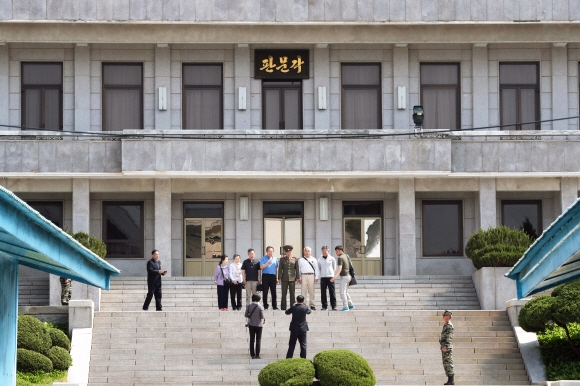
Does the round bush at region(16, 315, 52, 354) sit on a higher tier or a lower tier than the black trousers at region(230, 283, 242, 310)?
lower

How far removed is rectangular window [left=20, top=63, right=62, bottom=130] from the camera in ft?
125

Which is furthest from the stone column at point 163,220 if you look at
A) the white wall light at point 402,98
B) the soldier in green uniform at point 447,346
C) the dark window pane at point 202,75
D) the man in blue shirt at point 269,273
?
the soldier in green uniform at point 447,346

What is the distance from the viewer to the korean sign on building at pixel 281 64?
38.3 meters

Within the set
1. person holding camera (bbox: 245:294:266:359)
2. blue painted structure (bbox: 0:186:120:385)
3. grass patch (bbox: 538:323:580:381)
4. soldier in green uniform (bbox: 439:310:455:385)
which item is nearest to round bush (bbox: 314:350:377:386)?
soldier in green uniform (bbox: 439:310:455:385)

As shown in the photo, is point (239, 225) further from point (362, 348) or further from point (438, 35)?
point (362, 348)

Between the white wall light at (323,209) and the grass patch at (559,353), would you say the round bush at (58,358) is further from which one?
the white wall light at (323,209)

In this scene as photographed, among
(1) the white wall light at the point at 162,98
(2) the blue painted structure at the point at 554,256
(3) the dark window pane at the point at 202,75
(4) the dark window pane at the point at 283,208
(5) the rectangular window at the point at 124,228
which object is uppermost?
(3) the dark window pane at the point at 202,75

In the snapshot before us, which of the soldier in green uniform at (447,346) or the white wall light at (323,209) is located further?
the white wall light at (323,209)

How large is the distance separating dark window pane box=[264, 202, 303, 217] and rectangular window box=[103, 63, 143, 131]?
4.46 meters

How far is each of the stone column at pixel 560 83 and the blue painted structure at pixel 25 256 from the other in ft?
81.3

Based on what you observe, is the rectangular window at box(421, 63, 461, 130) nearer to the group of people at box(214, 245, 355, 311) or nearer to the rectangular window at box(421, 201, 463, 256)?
the rectangular window at box(421, 201, 463, 256)

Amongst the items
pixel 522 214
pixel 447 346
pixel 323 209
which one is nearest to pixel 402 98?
pixel 323 209

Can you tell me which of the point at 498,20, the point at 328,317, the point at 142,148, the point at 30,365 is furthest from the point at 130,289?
the point at 498,20

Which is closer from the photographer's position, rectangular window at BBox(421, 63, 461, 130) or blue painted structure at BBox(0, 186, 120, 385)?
blue painted structure at BBox(0, 186, 120, 385)
